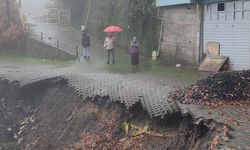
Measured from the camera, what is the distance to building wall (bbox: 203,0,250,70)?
18812 millimetres

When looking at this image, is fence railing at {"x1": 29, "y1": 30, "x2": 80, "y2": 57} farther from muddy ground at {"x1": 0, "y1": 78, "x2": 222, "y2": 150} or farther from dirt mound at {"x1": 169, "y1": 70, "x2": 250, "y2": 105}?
dirt mound at {"x1": 169, "y1": 70, "x2": 250, "y2": 105}

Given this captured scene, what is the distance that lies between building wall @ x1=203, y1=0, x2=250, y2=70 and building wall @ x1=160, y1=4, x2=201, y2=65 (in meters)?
0.61

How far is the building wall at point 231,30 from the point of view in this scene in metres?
18.8

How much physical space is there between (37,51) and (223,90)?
57.2 feet

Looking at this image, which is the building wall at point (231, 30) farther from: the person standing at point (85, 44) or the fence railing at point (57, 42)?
the fence railing at point (57, 42)

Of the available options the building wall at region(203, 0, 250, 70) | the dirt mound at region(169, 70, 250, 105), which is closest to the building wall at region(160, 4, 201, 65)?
the building wall at region(203, 0, 250, 70)

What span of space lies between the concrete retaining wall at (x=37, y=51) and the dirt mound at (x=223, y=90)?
1343cm

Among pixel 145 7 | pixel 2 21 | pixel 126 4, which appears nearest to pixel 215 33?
pixel 145 7

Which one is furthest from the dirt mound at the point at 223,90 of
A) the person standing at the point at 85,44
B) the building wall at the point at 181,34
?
the person standing at the point at 85,44

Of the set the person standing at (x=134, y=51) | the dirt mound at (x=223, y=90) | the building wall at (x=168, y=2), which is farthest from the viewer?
the person standing at (x=134, y=51)

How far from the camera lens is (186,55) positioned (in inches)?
869

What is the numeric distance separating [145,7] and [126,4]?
2.06 meters

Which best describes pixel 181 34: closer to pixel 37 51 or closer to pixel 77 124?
pixel 77 124

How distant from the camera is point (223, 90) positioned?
13.4m
